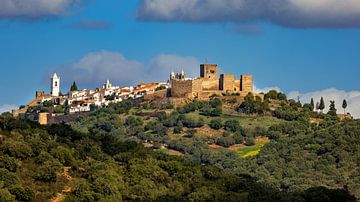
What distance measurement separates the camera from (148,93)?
126m

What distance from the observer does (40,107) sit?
425 ft

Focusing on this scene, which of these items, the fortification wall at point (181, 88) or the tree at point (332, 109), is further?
the tree at point (332, 109)

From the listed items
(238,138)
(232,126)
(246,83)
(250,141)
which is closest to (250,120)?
(232,126)

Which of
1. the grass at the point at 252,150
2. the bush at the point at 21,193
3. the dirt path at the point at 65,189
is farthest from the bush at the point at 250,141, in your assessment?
the bush at the point at 21,193

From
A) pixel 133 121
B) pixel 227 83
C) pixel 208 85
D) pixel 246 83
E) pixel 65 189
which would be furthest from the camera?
pixel 208 85

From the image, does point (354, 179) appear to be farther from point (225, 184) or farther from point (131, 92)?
point (131, 92)

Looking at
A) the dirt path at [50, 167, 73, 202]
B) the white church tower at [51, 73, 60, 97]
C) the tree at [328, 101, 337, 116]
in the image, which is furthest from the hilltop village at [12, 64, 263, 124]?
the dirt path at [50, 167, 73, 202]

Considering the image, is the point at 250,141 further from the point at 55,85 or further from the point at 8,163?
the point at 8,163

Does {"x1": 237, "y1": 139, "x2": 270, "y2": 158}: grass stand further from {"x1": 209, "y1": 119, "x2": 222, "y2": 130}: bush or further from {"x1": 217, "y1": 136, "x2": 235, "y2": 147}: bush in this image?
{"x1": 209, "y1": 119, "x2": 222, "y2": 130}: bush

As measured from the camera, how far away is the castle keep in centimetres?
11519

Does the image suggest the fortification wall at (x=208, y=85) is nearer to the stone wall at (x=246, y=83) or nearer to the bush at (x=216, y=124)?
the stone wall at (x=246, y=83)

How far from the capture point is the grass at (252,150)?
9908 centimetres

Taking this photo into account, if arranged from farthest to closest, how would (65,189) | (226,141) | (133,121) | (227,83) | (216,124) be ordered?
(227,83)
(133,121)
(216,124)
(226,141)
(65,189)

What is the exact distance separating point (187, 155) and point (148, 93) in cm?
2933
